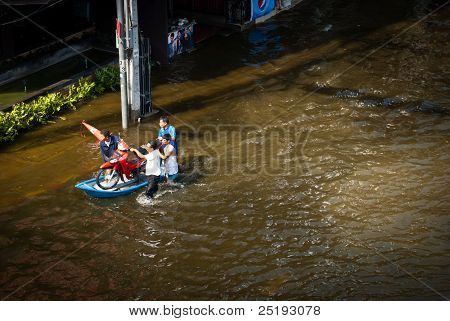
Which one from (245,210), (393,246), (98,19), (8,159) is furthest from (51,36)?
(393,246)

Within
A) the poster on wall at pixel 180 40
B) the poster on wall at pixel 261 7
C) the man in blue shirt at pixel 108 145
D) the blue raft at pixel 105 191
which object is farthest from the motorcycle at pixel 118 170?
the poster on wall at pixel 261 7

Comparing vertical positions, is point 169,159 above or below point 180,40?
below

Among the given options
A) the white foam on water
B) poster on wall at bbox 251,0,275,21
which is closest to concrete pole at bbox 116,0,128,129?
the white foam on water

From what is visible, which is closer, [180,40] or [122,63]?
[122,63]

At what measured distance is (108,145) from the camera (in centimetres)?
1567

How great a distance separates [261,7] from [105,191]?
15.8 meters

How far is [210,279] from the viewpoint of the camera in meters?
12.7

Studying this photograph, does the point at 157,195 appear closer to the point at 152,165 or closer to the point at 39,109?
the point at 152,165

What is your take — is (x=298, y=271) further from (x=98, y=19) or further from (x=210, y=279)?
(x=98, y=19)

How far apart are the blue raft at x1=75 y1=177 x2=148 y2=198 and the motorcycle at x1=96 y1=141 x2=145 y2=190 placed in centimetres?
13

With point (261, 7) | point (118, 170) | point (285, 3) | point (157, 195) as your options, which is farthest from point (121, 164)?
point (285, 3)

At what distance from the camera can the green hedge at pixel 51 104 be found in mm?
18406

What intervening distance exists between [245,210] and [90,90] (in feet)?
29.5

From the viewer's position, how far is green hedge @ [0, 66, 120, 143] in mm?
18406
